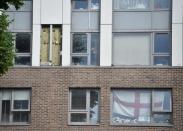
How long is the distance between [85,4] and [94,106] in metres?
4.17

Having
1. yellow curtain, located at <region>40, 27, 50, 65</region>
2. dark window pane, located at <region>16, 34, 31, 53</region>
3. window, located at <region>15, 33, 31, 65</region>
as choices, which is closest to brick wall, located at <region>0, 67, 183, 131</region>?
yellow curtain, located at <region>40, 27, 50, 65</region>

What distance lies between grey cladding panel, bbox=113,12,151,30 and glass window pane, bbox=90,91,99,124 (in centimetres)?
279

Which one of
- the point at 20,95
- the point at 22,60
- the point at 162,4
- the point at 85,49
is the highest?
the point at 162,4

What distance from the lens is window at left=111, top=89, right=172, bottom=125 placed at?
23.3 m

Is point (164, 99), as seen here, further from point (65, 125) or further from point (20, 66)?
point (20, 66)

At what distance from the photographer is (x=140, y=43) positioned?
23688mm

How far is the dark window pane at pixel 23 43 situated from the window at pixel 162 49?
5.17 m

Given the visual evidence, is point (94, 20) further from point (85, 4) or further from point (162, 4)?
point (162, 4)

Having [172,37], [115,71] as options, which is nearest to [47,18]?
[115,71]

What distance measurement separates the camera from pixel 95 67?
23.4 meters

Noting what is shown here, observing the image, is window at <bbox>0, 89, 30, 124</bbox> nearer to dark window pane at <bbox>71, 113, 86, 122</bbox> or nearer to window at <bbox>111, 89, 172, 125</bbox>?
dark window pane at <bbox>71, 113, 86, 122</bbox>

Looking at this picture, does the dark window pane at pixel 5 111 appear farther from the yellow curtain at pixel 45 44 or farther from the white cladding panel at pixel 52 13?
the white cladding panel at pixel 52 13

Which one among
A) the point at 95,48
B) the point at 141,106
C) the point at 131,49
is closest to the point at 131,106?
the point at 141,106

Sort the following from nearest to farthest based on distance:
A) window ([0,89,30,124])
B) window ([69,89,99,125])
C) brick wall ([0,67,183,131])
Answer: brick wall ([0,67,183,131]) → window ([69,89,99,125]) → window ([0,89,30,124])
